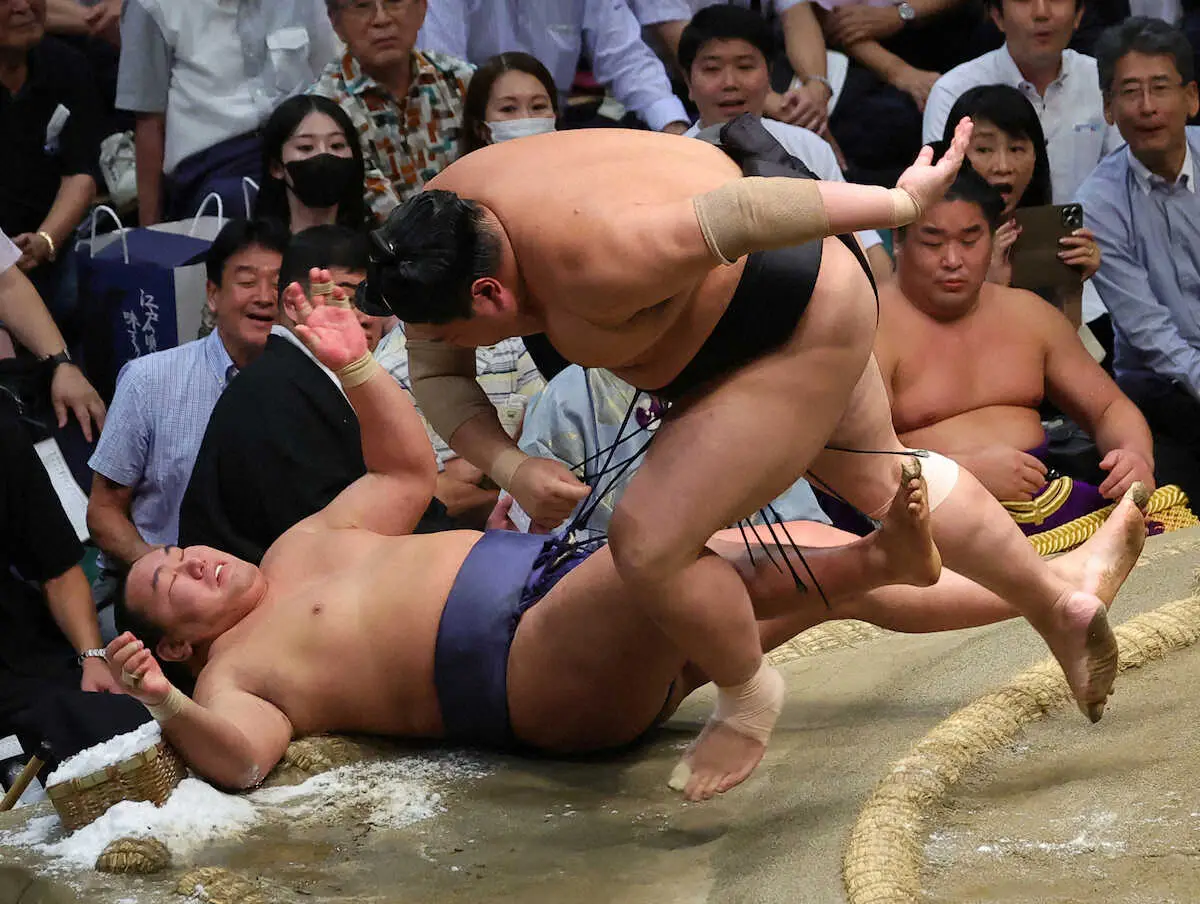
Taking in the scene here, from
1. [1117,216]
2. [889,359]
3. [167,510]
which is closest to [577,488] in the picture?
[889,359]

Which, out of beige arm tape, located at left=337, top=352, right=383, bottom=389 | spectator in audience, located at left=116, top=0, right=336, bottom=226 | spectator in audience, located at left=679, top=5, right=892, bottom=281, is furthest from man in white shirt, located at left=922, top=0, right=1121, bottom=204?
beige arm tape, located at left=337, top=352, right=383, bottom=389

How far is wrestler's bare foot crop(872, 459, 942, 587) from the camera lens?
1.92 m

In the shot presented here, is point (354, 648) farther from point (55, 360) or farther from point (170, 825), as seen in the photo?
point (55, 360)

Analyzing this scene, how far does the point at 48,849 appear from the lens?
6.79 feet

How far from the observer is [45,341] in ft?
11.3

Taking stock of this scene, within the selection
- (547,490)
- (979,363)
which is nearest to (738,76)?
(979,363)

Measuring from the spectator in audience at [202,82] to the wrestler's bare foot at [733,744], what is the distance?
2452mm

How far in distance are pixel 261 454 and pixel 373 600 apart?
0.69 meters

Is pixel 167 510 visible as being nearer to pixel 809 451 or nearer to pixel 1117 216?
pixel 809 451

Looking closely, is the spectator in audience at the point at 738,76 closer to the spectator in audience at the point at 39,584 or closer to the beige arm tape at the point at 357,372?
the beige arm tape at the point at 357,372

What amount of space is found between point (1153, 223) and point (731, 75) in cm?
108

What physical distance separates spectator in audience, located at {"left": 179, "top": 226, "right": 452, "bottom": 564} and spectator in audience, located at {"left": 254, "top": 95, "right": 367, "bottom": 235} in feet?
1.67

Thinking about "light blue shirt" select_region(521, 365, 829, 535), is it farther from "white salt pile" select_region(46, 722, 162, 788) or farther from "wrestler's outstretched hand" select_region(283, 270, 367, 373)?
"white salt pile" select_region(46, 722, 162, 788)

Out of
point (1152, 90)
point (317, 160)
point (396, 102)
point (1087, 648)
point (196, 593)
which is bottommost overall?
point (1087, 648)
